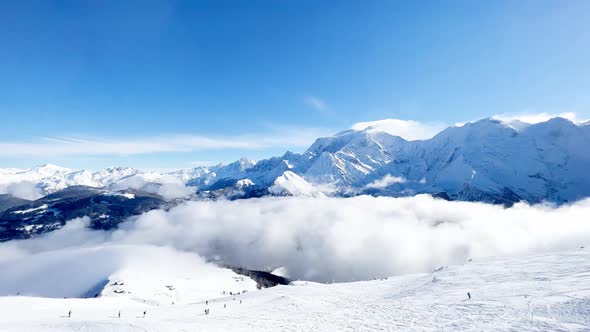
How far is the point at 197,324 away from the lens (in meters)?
27.5

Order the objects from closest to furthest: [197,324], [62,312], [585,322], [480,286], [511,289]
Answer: [585,322], [197,324], [511,289], [480,286], [62,312]

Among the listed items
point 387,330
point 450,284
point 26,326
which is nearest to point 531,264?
point 450,284

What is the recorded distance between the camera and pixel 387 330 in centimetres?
2250

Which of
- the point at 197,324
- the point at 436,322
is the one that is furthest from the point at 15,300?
the point at 436,322

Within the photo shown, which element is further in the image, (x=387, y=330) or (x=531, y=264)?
(x=531, y=264)

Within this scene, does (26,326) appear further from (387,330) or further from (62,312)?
(387,330)

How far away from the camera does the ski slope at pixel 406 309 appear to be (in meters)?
21.8

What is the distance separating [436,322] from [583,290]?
1242cm

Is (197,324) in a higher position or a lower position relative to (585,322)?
lower

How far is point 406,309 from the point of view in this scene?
2764cm

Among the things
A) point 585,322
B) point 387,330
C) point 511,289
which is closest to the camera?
point 585,322

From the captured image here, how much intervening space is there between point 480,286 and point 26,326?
41.5m

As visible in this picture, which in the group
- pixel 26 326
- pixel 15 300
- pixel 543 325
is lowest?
pixel 15 300

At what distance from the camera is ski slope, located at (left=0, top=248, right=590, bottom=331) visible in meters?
21.8
